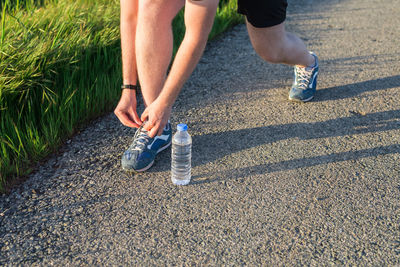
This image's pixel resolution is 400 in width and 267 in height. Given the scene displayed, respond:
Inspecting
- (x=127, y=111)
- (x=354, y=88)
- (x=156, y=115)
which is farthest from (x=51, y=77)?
(x=354, y=88)

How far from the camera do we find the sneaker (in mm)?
2889

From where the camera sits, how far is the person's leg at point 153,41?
2.74 meters

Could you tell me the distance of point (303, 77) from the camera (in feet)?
12.1

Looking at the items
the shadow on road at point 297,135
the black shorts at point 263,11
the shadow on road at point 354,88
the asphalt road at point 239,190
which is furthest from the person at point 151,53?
the shadow on road at point 354,88

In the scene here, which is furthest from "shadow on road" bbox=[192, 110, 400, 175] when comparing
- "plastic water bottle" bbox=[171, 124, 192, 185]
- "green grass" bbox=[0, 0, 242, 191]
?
"green grass" bbox=[0, 0, 242, 191]

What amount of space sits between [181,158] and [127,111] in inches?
18.3

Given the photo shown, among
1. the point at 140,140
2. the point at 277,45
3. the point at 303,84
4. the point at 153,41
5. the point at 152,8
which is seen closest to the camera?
the point at 152,8

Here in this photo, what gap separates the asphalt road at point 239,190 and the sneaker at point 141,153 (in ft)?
0.21

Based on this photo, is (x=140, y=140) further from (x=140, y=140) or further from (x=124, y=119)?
(x=124, y=119)

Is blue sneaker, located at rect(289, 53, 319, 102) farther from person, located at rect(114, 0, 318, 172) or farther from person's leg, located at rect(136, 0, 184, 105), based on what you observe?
person's leg, located at rect(136, 0, 184, 105)

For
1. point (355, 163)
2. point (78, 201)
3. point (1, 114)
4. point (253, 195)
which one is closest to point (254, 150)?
point (253, 195)

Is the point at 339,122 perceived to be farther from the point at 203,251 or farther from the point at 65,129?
the point at 65,129

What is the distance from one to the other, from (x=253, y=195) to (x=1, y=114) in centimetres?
177

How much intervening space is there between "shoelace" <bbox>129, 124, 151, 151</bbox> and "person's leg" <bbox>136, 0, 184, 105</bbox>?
0.22m
